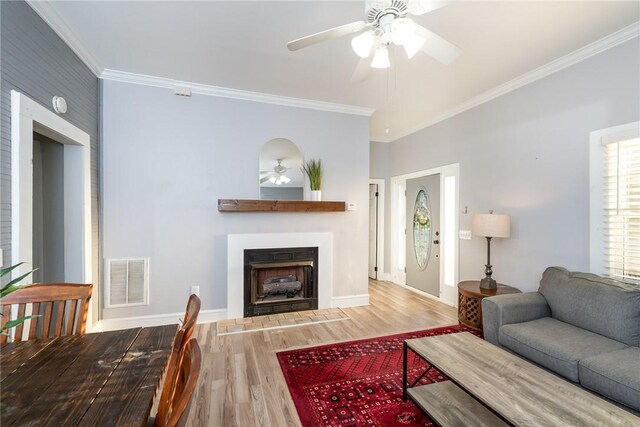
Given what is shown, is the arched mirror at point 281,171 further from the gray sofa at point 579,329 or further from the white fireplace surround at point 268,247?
the gray sofa at point 579,329

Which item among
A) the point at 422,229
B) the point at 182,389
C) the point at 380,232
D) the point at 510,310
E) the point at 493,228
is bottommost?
the point at 510,310

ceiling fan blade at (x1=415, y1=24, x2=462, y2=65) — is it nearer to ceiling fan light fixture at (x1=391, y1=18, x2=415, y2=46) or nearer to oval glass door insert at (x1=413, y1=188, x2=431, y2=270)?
ceiling fan light fixture at (x1=391, y1=18, x2=415, y2=46)

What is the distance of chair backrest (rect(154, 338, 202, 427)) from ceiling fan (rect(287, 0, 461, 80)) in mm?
1557

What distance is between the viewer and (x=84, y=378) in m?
1.05

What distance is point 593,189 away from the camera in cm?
250

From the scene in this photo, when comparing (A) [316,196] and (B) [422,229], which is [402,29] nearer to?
(A) [316,196]

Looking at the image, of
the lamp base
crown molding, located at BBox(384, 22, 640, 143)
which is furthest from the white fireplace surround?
crown molding, located at BBox(384, 22, 640, 143)

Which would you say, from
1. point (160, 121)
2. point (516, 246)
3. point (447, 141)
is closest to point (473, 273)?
point (516, 246)

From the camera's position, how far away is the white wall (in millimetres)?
3129

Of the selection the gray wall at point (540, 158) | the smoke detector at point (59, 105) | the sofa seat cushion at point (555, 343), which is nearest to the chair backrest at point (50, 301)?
the smoke detector at point (59, 105)

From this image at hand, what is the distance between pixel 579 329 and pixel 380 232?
11.3ft

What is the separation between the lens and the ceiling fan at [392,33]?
55.8 inches

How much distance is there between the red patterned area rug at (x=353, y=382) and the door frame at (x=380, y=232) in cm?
262

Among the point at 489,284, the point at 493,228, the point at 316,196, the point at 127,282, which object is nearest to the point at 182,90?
the point at 316,196
